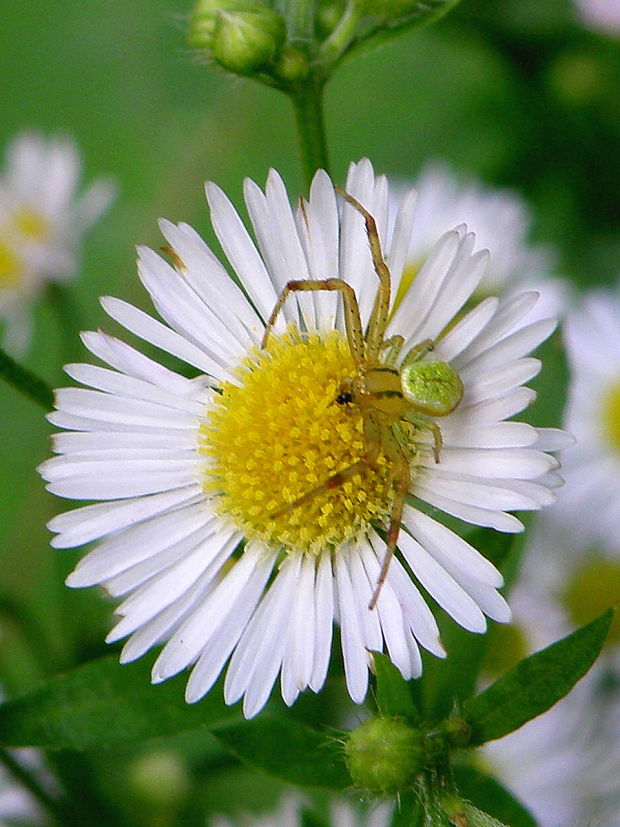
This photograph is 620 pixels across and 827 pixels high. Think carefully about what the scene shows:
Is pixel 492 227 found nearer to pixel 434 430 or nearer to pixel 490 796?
pixel 434 430

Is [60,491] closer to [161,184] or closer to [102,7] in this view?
[161,184]

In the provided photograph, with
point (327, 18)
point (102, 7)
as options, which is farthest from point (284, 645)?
point (102, 7)

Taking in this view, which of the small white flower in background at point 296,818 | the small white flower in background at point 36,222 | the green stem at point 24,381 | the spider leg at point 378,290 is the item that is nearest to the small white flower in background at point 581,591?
the small white flower in background at point 296,818

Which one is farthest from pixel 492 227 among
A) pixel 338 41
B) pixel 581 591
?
pixel 338 41

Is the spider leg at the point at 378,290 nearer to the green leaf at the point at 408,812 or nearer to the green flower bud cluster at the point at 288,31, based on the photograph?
the green flower bud cluster at the point at 288,31

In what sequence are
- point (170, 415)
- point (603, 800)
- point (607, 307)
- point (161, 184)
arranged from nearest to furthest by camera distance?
1. point (170, 415)
2. point (603, 800)
3. point (607, 307)
4. point (161, 184)

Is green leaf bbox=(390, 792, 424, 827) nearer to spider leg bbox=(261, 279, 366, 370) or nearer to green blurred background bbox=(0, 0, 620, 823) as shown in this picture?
spider leg bbox=(261, 279, 366, 370)
